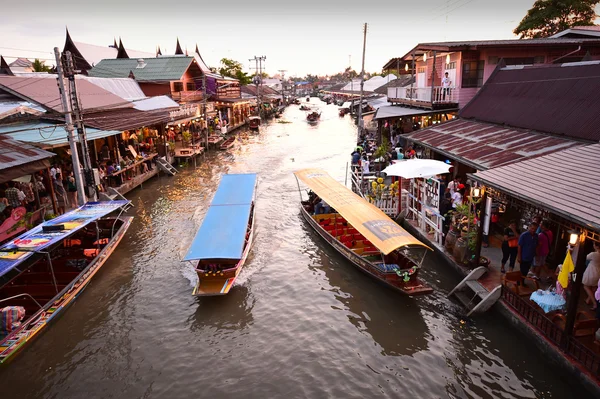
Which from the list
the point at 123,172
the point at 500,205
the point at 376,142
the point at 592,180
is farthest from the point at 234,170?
the point at 592,180

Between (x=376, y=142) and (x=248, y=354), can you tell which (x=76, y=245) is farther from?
(x=376, y=142)

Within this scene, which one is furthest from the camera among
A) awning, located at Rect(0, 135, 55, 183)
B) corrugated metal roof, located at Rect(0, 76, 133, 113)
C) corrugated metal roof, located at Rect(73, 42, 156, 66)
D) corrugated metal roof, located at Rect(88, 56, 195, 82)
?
corrugated metal roof, located at Rect(73, 42, 156, 66)

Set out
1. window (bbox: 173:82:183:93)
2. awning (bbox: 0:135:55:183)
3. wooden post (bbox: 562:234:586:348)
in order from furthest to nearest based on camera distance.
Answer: window (bbox: 173:82:183:93), awning (bbox: 0:135:55:183), wooden post (bbox: 562:234:586:348)

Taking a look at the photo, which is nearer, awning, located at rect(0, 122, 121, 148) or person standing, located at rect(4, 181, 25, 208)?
person standing, located at rect(4, 181, 25, 208)

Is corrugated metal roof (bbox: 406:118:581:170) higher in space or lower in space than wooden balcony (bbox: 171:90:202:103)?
lower

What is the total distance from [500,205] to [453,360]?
21.1 ft

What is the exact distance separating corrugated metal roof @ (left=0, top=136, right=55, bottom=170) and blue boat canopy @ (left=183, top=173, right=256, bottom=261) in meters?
6.99

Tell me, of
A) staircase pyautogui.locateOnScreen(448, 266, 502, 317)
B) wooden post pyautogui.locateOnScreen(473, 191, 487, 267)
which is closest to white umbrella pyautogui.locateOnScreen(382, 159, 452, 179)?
wooden post pyautogui.locateOnScreen(473, 191, 487, 267)

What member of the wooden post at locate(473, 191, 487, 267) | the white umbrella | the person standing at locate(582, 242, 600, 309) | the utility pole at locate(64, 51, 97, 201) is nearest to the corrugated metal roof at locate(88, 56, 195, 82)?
the utility pole at locate(64, 51, 97, 201)

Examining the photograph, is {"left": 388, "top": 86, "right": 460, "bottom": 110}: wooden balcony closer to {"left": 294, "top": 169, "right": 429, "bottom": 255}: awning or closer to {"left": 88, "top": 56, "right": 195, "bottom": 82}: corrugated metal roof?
{"left": 294, "top": 169, "right": 429, "bottom": 255}: awning

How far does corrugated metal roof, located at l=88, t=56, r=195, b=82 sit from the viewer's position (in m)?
38.2

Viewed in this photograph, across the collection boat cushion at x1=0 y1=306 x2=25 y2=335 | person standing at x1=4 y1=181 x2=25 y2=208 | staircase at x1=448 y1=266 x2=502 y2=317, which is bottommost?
staircase at x1=448 y1=266 x2=502 y2=317

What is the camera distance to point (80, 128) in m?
16.8

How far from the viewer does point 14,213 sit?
14141mm
